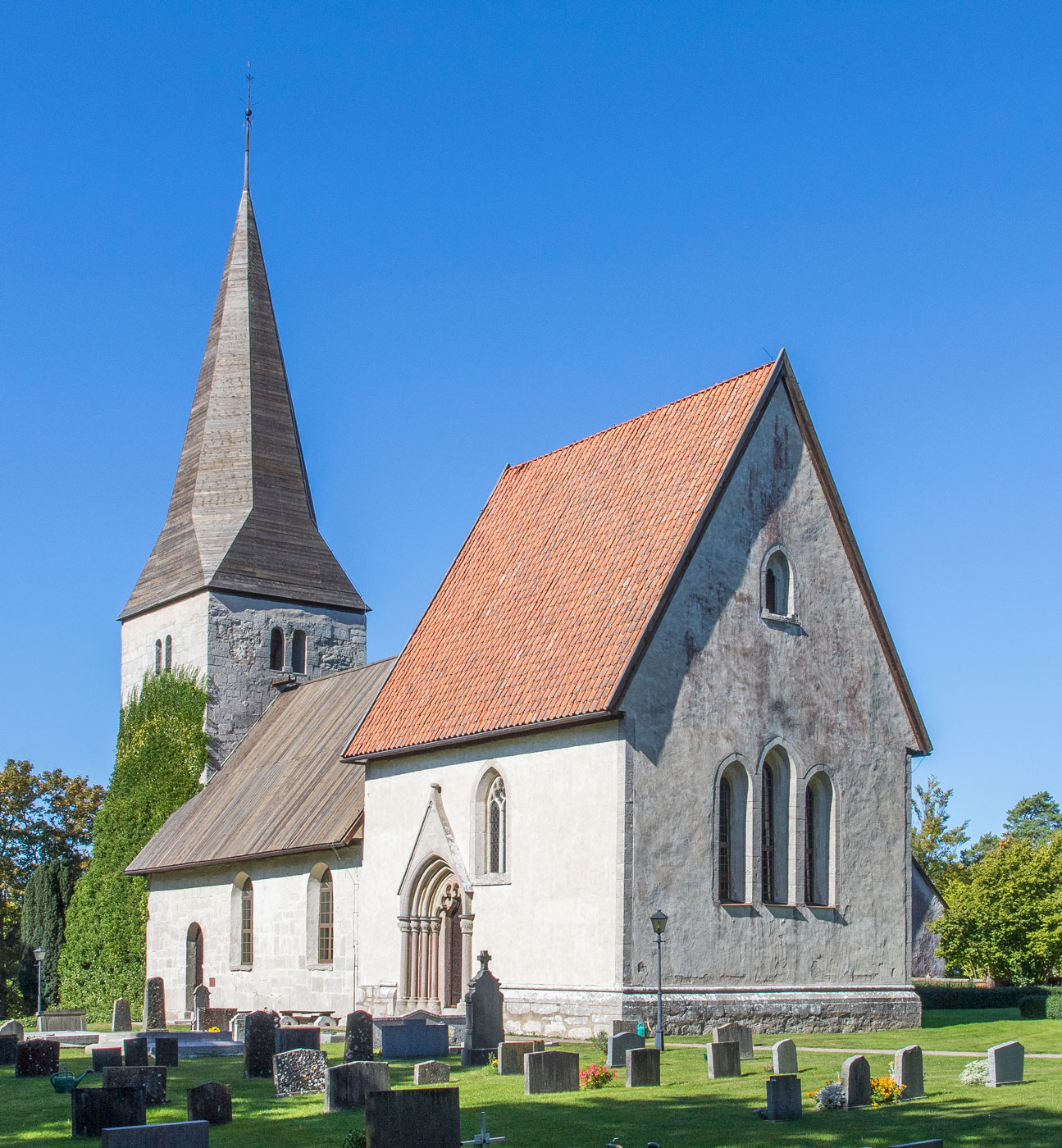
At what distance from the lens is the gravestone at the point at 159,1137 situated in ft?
37.6

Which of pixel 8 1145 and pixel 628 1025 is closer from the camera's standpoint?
pixel 8 1145

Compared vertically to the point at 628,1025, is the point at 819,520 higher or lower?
higher

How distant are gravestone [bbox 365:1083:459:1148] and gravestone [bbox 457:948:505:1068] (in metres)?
8.97

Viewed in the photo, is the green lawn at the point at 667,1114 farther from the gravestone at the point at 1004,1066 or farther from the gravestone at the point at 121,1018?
the gravestone at the point at 121,1018

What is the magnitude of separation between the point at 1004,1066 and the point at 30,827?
53.8 m

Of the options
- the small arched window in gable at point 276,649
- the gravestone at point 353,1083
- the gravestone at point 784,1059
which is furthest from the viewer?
the small arched window in gable at point 276,649

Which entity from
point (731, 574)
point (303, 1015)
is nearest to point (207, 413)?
point (303, 1015)

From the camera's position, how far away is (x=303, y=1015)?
106ft

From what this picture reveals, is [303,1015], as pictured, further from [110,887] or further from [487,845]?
[110,887]

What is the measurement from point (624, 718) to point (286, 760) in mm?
15440

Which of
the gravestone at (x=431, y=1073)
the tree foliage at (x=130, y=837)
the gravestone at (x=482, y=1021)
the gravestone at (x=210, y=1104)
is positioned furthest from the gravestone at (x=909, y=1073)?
the tree foliage at (x=130, y=837)

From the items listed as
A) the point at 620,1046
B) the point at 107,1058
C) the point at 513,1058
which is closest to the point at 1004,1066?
the point at 620,1046

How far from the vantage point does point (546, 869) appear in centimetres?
2656

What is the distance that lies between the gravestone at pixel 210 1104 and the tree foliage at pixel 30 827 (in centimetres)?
4982
